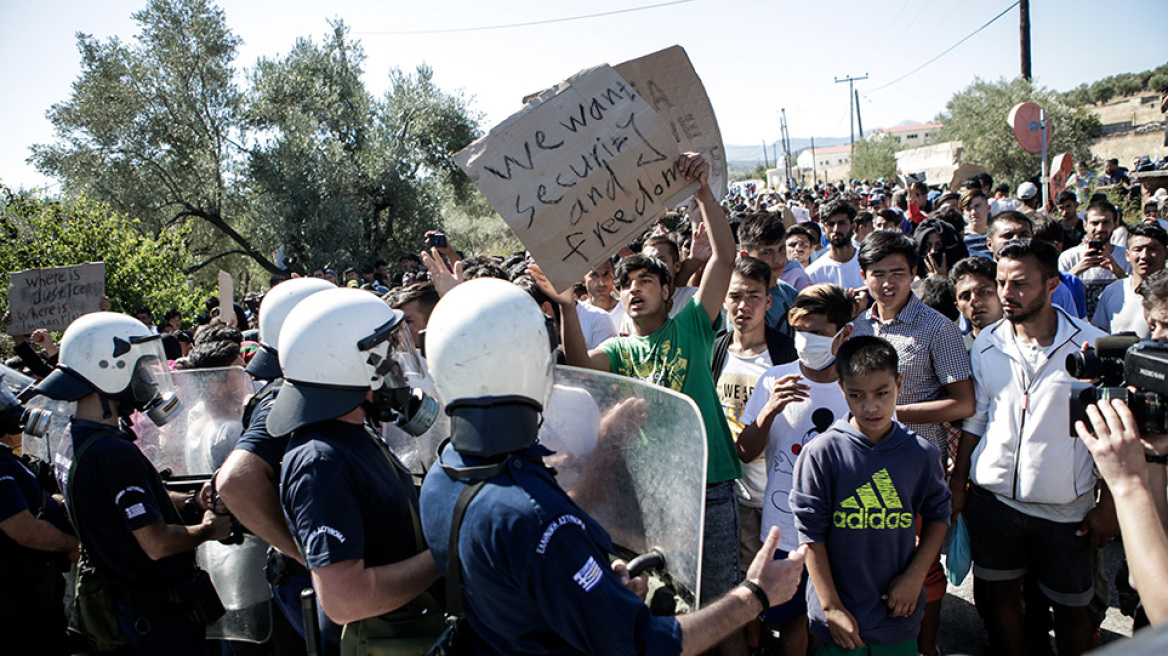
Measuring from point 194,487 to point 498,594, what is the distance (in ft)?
8.06

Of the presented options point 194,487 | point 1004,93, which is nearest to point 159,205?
point 194,487

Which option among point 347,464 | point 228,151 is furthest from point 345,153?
point 347,464

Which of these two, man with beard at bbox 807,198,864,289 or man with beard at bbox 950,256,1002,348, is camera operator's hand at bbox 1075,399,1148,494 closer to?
man with beard at bbox 950,256,1002,348

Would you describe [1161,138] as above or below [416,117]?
below

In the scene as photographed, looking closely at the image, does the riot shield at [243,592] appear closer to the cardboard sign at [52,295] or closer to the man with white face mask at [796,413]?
the man with white face mask at [796,413]

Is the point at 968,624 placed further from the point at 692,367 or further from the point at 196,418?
the point at 196,418

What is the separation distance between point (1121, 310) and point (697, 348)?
9.53 feet

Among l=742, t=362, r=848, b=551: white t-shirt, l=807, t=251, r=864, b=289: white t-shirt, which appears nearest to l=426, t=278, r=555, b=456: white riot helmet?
l=742, t=362, r=848, b=551: white t-shirt

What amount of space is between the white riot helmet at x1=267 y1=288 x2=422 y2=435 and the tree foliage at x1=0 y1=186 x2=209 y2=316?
29.8 feet

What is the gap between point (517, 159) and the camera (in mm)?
2871

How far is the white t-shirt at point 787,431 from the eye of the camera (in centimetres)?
314

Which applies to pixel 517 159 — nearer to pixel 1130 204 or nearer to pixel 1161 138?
pixel 1130 204

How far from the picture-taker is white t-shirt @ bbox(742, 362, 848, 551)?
3.14m

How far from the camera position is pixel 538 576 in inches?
58.5
